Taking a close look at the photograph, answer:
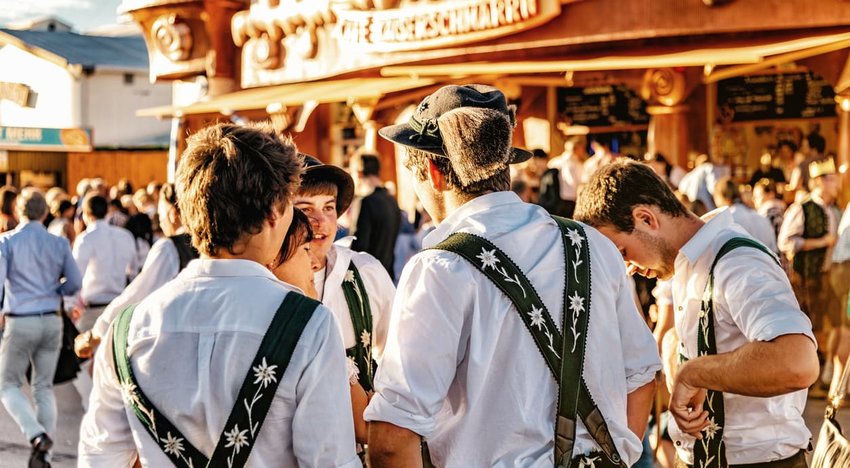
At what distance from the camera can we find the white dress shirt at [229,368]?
2.37 meters

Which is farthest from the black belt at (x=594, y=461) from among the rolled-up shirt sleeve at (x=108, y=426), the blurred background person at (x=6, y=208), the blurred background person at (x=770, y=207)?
the blurred background person at (x=770, y=207)

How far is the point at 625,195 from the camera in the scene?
342cm

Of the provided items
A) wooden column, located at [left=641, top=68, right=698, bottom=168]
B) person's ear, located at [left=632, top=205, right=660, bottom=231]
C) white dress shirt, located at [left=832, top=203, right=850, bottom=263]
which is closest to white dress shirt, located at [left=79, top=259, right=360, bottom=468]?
person's ear, located at [left=632, top=205, right=660, bottom=231]

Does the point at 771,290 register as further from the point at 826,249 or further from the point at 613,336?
the point at 826,249

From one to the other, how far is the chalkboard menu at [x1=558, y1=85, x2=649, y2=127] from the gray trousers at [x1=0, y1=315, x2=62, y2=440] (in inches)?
372

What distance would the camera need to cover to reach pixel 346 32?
16.5 meters

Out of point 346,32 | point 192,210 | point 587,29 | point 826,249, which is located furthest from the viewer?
point 346,32

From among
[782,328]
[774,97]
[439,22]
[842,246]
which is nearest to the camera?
[782,328]

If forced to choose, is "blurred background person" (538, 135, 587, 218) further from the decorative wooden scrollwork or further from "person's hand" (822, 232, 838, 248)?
the decorative wooden scrollwork

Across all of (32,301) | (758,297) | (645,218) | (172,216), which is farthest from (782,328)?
(32,301)

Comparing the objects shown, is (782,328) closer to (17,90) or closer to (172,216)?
(172,216)

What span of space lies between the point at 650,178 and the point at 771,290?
20.2 inches

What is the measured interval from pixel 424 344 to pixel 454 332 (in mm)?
76

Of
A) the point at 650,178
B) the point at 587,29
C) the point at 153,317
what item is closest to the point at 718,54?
the point at 587,29
